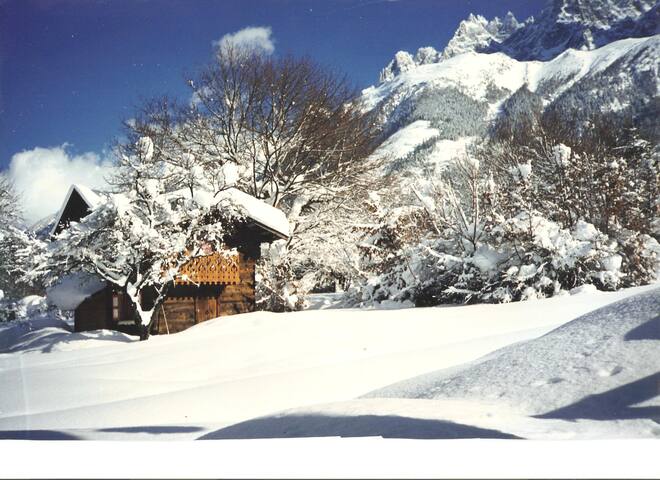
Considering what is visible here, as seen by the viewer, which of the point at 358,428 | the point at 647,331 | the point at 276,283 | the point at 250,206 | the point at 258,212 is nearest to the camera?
the point at 358,428

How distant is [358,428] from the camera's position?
111 centimetres

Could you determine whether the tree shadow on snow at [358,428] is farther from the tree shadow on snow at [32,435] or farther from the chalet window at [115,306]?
the chalet window at [115,306]

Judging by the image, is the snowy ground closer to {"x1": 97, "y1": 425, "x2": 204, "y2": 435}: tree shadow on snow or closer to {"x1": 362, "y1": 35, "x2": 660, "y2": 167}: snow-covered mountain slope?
{"x1": 97, "y1": 425, "x2": 204, "y2": 435}: tree shadow on snow

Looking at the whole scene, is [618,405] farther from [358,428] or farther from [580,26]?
[580,26]

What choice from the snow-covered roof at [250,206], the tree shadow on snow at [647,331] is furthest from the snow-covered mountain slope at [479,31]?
the snow-covered roof at [250,206]

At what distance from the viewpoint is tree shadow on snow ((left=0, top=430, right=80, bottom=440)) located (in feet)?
3.74

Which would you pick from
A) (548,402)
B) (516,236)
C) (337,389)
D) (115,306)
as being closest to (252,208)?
(115,306)

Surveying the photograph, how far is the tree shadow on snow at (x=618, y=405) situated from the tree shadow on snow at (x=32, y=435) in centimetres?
129

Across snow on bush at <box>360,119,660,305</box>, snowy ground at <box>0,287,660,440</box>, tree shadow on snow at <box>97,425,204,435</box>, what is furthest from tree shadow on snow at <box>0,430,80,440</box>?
snow on bush at <box>360,119,660,305</box>

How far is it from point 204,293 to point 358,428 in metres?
6.05

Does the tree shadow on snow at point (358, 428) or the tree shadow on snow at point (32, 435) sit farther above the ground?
the tree shadow on snow at point (32, 435)

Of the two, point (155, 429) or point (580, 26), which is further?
point (580, 26)

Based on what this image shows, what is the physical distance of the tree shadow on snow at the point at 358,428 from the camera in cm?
107

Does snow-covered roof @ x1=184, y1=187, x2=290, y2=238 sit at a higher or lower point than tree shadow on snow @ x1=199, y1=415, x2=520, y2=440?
higher
